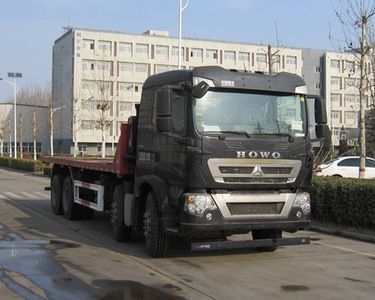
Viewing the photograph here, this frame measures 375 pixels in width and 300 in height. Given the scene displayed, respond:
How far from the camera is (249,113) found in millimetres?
8914

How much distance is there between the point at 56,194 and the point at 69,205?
59.3 inches

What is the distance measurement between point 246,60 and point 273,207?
94005mm

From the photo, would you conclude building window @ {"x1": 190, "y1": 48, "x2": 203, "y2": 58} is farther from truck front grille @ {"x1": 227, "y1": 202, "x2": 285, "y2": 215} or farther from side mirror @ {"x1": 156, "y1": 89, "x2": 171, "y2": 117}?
side mirror @ {"x1": 156, "y1": 89, "x2": 171, "y2": 117}

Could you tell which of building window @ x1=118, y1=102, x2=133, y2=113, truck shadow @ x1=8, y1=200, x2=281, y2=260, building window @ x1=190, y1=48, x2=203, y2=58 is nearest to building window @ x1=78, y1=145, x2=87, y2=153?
building window @ x1=118, y1=102, x2=133, y2=113

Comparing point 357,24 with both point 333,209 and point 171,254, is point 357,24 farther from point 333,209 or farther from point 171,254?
point 171,254

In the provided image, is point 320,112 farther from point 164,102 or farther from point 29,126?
point 29,126

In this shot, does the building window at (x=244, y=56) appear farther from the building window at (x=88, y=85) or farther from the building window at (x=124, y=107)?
the building window at (x=88, y=85)

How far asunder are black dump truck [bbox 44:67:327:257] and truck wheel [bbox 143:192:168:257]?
0.05ft

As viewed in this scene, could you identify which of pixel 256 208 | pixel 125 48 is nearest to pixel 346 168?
pixel 256 208

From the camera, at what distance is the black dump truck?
855 centimetres

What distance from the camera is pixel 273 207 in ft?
29.7

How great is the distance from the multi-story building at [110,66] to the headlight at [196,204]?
7560 cm

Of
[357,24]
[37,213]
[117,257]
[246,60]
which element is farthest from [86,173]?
[246,60]

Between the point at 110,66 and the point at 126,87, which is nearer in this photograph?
the point at 110,66
